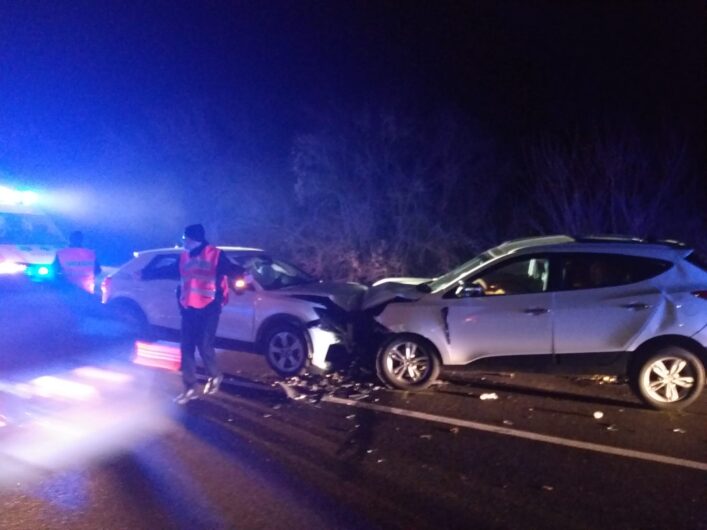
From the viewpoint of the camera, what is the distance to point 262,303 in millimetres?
7707

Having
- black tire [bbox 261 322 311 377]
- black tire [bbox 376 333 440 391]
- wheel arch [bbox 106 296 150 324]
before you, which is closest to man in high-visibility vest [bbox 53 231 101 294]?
wheel arch [bbox 106 296 150 324]

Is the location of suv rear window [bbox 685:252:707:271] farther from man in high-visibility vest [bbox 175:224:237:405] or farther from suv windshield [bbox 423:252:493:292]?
man in high-visibility vest [bbox 175:224:237:405]

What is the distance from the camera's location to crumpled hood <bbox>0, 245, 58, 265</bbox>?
1291cm

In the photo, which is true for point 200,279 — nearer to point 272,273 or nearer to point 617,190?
point 272,273

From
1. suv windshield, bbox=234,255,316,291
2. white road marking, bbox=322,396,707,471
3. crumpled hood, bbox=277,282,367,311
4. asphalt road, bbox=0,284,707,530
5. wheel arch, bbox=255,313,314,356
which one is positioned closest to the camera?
asphalt road, bbox=0,284,707,530

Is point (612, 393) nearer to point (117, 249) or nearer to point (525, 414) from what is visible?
point (525, 414)

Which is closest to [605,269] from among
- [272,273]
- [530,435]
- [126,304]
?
[530,435]

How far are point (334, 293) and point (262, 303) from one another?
0.88m

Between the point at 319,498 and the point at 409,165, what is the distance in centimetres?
1216

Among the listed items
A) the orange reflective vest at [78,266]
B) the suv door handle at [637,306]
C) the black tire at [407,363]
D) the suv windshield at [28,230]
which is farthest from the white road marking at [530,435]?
the suv windshield at [28,230]

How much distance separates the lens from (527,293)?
6559 mm

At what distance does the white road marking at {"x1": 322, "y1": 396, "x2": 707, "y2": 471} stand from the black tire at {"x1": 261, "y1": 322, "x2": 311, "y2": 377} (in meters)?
0.87

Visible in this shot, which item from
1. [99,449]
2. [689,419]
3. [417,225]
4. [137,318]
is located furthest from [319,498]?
[417,225]

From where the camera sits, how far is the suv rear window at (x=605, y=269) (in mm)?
6316
